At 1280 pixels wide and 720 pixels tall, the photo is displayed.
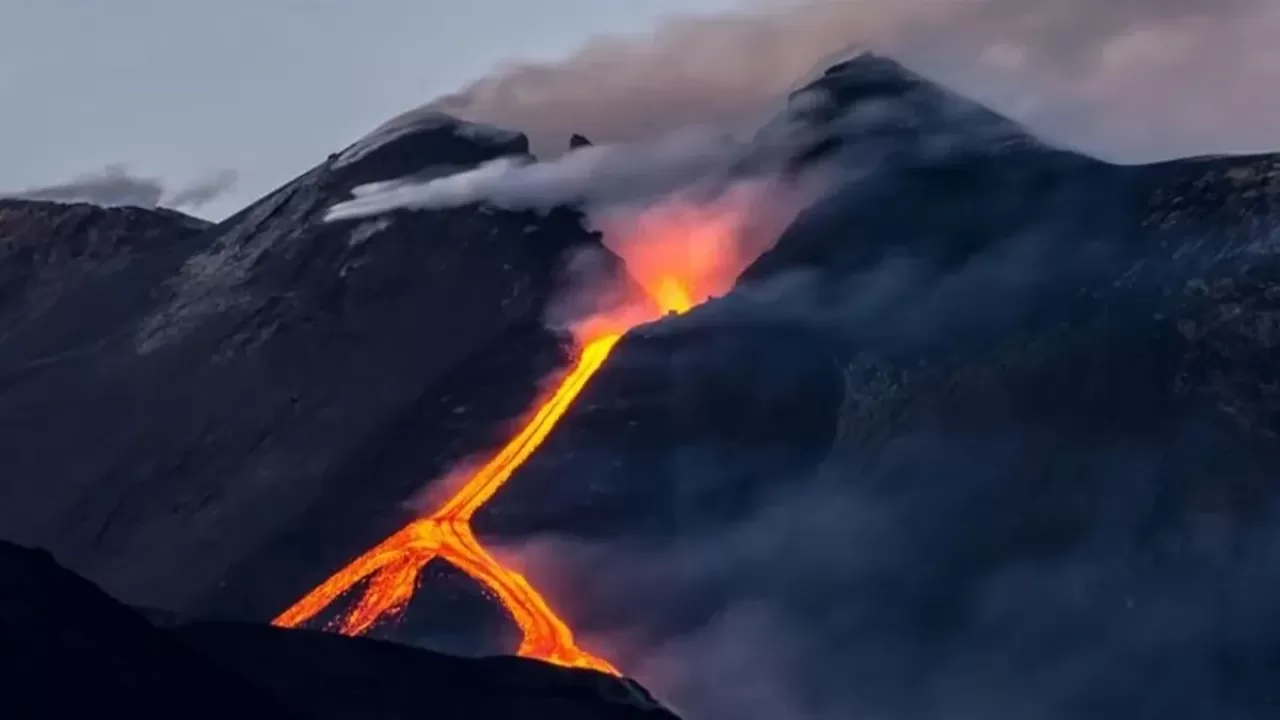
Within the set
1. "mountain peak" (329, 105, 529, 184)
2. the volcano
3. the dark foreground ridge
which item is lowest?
the dark foreground ridge

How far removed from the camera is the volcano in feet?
168

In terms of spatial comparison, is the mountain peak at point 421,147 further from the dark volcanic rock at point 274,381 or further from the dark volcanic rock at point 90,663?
the dark volcanic rock at point 90,663

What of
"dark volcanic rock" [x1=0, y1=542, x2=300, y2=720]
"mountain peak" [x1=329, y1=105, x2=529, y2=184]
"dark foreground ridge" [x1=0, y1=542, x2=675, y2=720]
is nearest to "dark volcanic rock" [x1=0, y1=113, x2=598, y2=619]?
"mountain peak" [x1=329, y1=105, x2=529, y2=184]

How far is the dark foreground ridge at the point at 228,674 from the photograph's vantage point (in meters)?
29.0

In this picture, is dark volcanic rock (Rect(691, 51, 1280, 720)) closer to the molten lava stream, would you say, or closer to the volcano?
the volcano

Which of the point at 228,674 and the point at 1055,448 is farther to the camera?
the point at 1055,448

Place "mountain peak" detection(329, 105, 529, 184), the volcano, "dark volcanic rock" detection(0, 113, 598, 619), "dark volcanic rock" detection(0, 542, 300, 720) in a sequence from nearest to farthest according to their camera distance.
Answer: "dark volcanic rock" detection(0, 542, 300, 720) < the volcano < "dark volcanic rock" detection(0, 113, 598, 619) < "mountain peak" detection(329, 105, 529, 184)

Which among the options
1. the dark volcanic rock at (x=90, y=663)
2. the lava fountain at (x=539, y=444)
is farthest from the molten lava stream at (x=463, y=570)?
the dark volcanic rock at (x=90, y=663)

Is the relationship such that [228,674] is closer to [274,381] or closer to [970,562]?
[970,562]

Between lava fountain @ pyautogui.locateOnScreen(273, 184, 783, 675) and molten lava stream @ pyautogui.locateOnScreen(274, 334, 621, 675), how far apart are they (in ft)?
0.08

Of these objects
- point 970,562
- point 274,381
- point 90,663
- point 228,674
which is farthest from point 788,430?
point 90,663

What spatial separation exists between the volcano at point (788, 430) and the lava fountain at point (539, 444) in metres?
0.29

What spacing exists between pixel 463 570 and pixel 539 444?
5.98m

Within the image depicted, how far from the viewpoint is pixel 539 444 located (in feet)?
189
